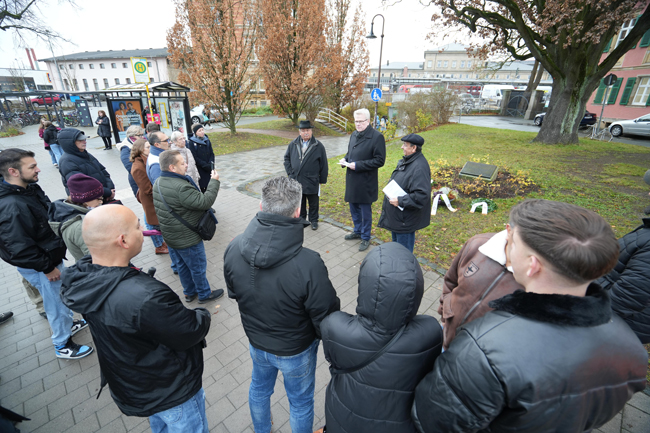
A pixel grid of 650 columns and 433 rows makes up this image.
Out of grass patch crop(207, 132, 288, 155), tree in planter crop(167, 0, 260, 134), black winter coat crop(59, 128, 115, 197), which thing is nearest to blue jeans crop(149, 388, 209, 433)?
black winter coat crop(59, 128, 115, 197)

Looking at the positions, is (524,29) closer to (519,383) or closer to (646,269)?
(646,269)

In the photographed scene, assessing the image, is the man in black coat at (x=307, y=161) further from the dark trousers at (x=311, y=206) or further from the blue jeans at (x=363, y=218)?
the blue jeans at (x=363, y=218)

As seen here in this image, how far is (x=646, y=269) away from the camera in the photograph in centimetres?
200

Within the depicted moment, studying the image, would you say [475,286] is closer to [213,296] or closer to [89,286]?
[89,286]

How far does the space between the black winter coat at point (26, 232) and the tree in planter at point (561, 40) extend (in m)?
13.6

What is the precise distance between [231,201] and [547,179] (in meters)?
8.77

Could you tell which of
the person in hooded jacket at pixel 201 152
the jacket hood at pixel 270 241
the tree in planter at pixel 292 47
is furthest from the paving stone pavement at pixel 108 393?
the tree in planter at pixel 292 47

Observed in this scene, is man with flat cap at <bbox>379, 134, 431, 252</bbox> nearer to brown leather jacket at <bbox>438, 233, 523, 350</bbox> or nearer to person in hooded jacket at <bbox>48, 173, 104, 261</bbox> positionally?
brown leather jacket at <bbox>438, 233, 523, 350</bbox>

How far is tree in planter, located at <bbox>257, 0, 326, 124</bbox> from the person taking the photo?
16.7 m

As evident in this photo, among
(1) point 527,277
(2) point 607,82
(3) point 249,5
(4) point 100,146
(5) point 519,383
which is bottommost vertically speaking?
(4) point 100,146

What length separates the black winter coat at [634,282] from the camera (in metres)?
2.01

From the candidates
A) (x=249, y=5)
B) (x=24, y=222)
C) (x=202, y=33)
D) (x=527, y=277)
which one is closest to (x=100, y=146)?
(x=202, y=33)

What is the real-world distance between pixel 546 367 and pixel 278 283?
1.27 m

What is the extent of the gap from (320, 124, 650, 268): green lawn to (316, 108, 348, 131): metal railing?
6852mm
